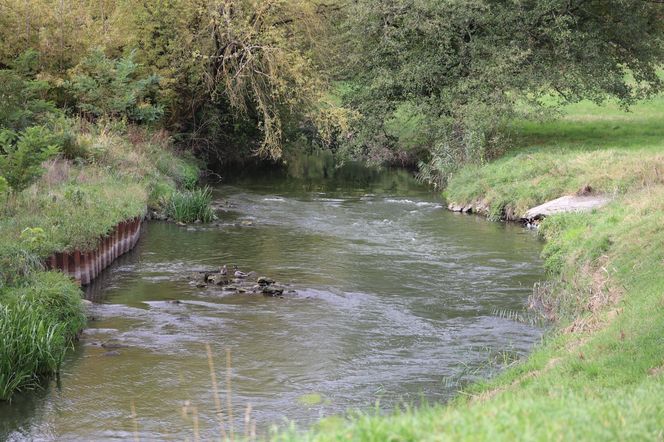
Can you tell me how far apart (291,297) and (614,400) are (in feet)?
36.1

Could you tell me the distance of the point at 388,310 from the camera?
16.6 metres

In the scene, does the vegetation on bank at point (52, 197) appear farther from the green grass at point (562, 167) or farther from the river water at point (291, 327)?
the green grass at point (562, 167)

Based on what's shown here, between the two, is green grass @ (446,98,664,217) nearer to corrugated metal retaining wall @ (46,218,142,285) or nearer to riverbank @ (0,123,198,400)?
riverbank @ (0,123,198,400)

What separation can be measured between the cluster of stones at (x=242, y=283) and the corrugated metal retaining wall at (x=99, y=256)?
7.15 ft

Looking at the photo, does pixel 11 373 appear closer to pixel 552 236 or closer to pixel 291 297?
pixel 291 297

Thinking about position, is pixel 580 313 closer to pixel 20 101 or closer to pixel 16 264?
pixel 16 264

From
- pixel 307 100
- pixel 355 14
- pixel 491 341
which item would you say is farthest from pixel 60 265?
pixel 355 14

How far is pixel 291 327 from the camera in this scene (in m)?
15.3

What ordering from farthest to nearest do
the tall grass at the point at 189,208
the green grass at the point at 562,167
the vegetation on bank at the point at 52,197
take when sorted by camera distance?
the tall grass at the point at 189,208 < the green grass at the point at 562,167 < the vegetation on bank at the point at 52,197

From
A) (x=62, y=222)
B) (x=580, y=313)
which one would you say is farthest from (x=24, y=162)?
(x=580, y=313)

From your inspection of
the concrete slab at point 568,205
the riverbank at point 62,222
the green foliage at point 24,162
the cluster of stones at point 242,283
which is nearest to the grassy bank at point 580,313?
the concrete slab at point 568,205

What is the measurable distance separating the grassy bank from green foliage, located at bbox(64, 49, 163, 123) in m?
12.0

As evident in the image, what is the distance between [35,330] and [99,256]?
23.3 ft

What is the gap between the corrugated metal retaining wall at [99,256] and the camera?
678 inches
